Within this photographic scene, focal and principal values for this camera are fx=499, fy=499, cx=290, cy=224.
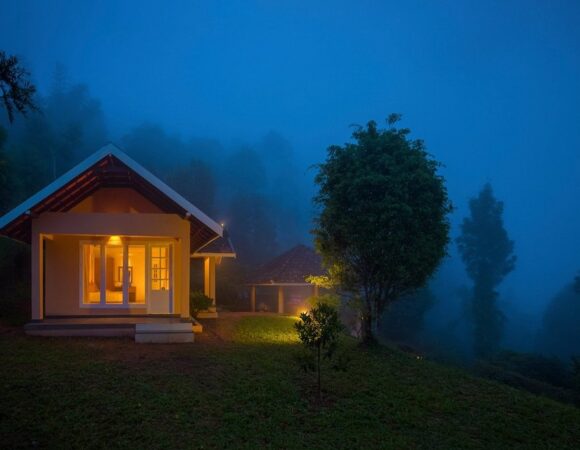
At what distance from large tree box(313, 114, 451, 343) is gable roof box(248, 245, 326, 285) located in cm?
1095

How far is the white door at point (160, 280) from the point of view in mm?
16203

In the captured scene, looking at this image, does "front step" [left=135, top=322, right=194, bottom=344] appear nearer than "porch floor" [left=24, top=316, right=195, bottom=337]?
Yes

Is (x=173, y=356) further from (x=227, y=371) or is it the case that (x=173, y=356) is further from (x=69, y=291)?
(x=69, y=291)

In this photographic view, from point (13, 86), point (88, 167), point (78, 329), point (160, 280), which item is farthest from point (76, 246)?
point (13, 86)

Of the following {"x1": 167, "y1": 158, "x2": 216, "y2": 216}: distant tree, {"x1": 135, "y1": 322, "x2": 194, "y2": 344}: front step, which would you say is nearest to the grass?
{"x1": 135, "y1": 322, "x2": 194, "y2": 344}: front step

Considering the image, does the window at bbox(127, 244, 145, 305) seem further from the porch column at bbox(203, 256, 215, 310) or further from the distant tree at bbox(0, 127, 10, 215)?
the distant tree at bbox(0, 127, 10, 215)

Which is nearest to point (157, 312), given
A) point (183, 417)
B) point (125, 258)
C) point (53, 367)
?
point (125, 258)

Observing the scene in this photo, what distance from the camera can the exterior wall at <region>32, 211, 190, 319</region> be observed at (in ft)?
47.1

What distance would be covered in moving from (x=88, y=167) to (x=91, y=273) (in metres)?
4.28

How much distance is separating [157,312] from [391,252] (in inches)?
307

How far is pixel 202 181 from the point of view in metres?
47.3

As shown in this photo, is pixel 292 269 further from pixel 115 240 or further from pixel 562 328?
pixel 562 328

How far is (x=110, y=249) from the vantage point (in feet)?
56.0

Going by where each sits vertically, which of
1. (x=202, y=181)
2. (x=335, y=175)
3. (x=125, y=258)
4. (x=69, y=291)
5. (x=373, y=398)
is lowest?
(x=373, y=398)
